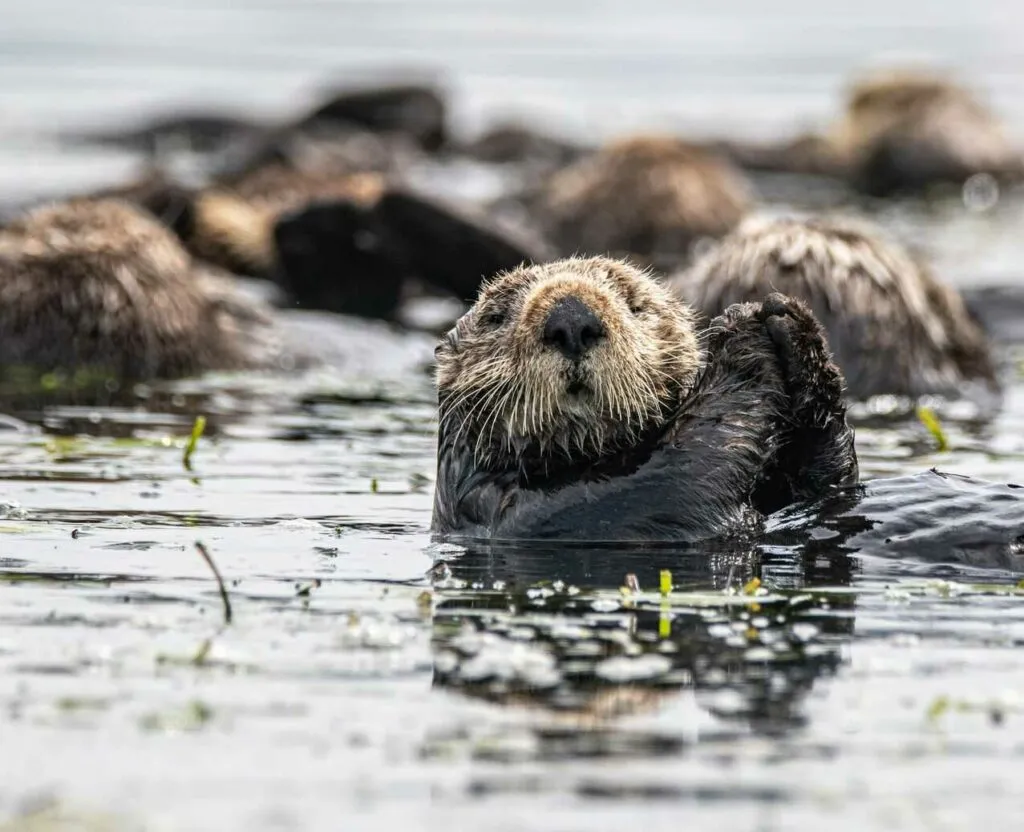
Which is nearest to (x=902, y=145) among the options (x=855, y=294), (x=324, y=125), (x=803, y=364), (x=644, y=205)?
(x=644, y=205)

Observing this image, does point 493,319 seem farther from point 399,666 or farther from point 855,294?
point 855,294

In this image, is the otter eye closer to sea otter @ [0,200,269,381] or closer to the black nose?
the black nose

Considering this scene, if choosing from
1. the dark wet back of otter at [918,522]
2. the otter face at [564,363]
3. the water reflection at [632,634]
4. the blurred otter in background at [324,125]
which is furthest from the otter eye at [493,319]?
the blurred otter in background at [324,125]

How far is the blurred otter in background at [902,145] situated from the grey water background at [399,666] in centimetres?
1156

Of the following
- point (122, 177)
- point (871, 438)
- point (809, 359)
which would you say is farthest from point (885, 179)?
point (809, 359)

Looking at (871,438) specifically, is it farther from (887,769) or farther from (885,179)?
(885,179)

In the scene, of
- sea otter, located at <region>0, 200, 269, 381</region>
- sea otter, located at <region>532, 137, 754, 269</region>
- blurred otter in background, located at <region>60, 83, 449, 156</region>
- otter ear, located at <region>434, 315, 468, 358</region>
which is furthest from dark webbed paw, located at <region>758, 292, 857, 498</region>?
blurred otter in background, located at <region>60, 83, 449, 156</region>

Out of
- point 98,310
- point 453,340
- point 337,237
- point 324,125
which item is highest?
point 324,125

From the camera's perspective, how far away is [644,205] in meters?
15.3

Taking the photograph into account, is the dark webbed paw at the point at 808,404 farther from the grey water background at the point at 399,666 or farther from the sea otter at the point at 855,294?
the sea otter at the point at 855,294

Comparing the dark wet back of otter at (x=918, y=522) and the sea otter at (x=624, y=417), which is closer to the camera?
the dark wet back of otter at (x=918, y=522)

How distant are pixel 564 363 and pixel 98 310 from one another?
4.87 m

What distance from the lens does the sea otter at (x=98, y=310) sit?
9.78m

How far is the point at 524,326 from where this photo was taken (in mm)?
5602
